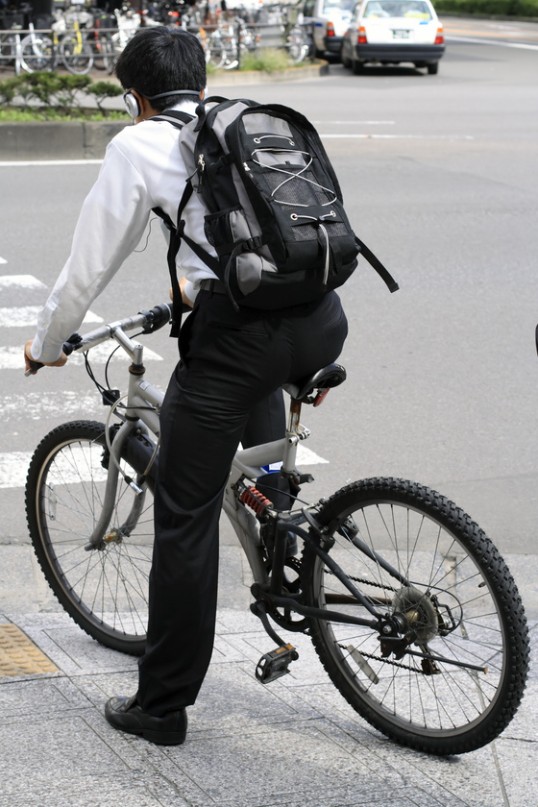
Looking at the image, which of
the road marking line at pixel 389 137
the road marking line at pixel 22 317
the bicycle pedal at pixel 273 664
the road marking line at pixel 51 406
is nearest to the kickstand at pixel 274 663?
the bicycle pedal at pixel 273 664

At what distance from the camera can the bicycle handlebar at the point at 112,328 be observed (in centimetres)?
348

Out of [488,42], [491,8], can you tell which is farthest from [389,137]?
[491,8]

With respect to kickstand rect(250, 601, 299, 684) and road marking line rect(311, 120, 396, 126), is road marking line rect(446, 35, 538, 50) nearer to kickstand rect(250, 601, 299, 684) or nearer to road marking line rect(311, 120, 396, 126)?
road marking line rect(311, 120, 396, 126)

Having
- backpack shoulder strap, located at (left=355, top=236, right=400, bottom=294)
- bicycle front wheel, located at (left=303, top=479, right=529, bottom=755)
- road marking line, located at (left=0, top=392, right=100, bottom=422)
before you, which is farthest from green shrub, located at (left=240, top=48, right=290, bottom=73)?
bicycle front wheel, located at (left=303, top=479, right=529, bottom=755)

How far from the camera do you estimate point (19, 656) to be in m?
3.82

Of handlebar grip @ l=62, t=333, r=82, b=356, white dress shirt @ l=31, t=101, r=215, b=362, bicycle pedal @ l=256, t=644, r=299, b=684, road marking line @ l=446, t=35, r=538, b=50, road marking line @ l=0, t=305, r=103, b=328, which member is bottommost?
road marking line @ l=0, t=305, r=103, b=328

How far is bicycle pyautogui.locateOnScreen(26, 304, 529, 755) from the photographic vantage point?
314 centimetres

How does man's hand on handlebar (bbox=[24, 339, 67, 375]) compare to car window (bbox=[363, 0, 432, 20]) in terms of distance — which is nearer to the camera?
man's hand on handlebar (bbox=[24, 339, 67, 375])

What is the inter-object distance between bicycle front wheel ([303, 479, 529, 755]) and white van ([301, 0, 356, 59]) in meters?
25.3

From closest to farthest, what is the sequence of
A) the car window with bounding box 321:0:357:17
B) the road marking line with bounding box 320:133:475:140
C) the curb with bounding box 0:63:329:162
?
the curb with bounding box 0:63:329:162, the road marking line with bounding box 320:133:475:140, the car window with bounding box 321:0:357:17

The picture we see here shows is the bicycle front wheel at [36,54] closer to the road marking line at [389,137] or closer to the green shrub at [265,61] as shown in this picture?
the green shrub at [265,61]

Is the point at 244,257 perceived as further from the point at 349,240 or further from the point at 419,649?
the point at 419,649

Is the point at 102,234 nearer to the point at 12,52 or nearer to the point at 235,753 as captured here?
the point at 235,753

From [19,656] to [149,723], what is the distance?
0.68 meters
